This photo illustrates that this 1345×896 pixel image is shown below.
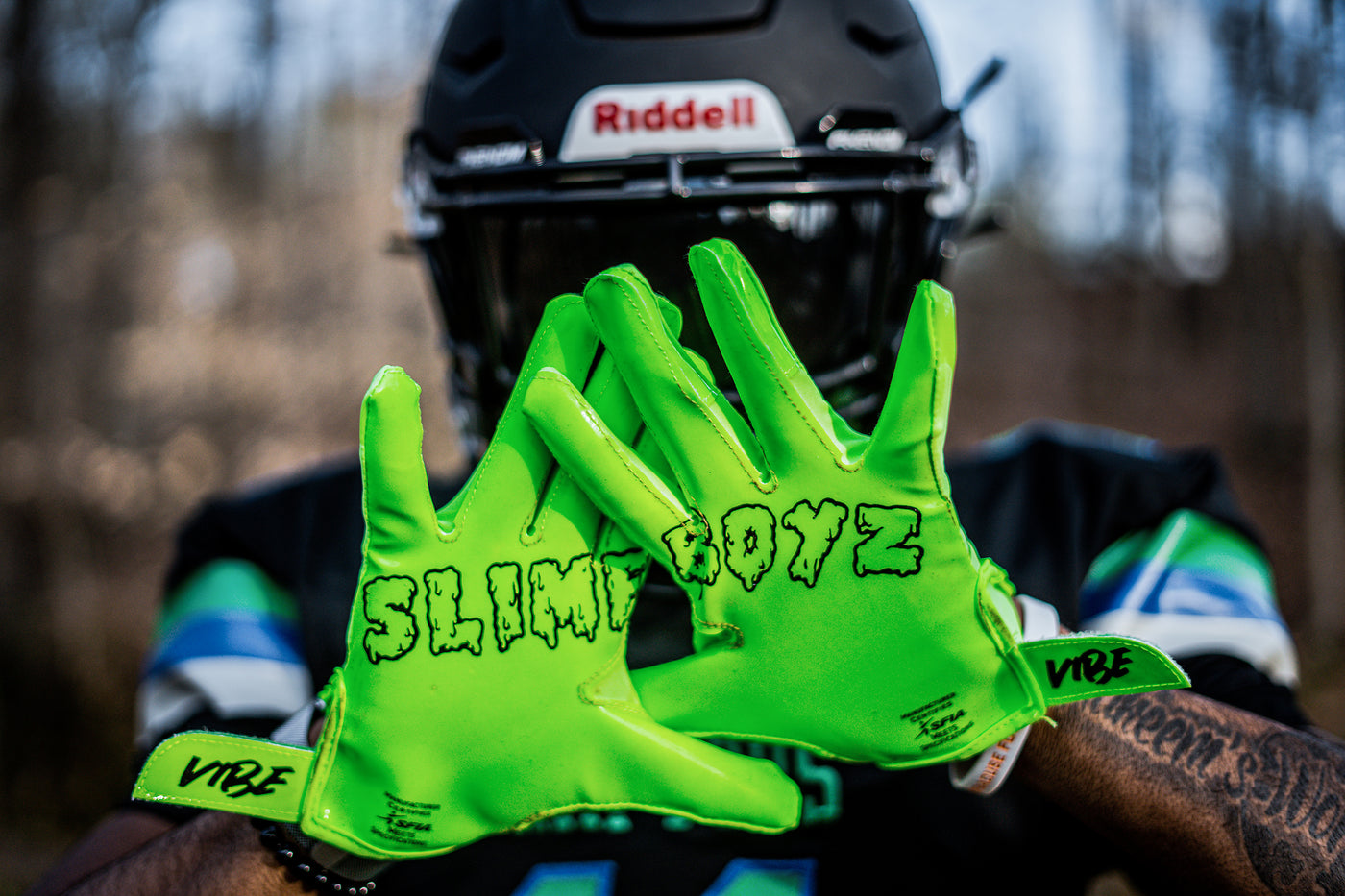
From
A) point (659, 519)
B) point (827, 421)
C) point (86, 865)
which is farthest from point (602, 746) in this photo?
point (86, 865)

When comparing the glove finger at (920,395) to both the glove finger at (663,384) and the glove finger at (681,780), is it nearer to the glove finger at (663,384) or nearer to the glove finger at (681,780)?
the glove finger at (663,384)

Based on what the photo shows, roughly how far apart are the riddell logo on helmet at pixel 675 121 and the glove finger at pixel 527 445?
345mm

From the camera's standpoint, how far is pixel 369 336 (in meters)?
4.54

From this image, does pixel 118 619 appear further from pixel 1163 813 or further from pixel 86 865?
pixel 1163 813

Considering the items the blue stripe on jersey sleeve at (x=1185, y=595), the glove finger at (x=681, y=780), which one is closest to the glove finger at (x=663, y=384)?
the glove finger at (x=681, y=780)

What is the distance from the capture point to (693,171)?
1.02m

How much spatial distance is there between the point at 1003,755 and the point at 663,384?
0.51 m

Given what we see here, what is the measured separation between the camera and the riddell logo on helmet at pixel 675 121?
1.05 m

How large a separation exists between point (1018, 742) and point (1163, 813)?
0.20 meters

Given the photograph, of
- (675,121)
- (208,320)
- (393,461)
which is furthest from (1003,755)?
(208,320)

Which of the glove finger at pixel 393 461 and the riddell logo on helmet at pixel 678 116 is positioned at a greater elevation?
the riddell logo on helmet at pixel 678 116

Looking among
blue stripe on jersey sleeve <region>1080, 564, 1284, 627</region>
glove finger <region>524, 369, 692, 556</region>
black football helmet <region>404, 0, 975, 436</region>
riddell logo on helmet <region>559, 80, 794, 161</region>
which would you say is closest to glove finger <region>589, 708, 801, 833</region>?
glove finger <region>524, 369, 692, 556</region>

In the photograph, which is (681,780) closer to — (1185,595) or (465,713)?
(465,713)

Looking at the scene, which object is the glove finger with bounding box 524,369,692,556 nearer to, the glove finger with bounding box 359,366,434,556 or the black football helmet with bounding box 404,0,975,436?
the glove finger with bounding box 359,366,434,556
